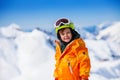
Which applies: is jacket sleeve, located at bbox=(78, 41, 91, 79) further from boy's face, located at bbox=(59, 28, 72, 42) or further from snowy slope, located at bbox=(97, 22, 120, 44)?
snowy slope, located at bbox=(97, 22, 120, 44)

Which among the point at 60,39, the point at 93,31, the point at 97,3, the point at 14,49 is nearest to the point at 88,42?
the point at 93,31

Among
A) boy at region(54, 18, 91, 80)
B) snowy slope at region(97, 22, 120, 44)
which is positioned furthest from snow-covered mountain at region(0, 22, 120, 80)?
boy at region(54, 18, 91, 80)

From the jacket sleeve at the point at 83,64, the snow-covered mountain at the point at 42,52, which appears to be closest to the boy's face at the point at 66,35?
the jacket sleeve at the point at 83,64

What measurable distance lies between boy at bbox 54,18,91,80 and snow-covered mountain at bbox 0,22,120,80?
38.6 inches

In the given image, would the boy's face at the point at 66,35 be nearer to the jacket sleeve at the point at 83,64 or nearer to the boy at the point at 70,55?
the boy at the point at 70,55

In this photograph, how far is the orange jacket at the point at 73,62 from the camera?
212 centimetres

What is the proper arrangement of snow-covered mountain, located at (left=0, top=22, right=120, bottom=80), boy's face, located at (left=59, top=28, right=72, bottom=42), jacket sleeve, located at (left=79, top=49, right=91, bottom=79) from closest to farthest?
jacket sleeve, located at (left=79, top=49, right=91, bottom=79), boy's face, located at (left=59, top=28, right=72, bottom=42), snow-covered mountain, located at (left=0, top=22, right=120, bottom=80)

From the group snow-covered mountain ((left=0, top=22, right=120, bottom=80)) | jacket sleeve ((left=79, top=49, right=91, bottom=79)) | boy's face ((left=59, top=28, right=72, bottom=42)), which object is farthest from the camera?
snow-covered mountain ((left=0, top=22, right=120, bottom=80))

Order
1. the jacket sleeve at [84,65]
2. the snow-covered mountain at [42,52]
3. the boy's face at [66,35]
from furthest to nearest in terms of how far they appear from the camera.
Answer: the snow-covered mountain at [42,52]
the boy's face at [66,35]
the jacket sleeve at [84,65]

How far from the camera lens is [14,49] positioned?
11.1 feet

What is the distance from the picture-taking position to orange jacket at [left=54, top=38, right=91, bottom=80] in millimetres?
2125

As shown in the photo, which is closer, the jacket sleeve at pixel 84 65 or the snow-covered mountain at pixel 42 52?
the jacket sleeve at pixel 84 65

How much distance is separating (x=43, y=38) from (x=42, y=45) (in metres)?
0.07

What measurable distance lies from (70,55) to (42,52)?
1144 millimetres
